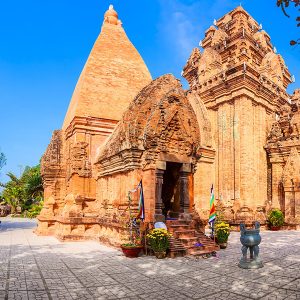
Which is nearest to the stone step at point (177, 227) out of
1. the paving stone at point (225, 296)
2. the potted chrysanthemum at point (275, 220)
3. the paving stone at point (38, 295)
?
the paving stone at point (225, 296)

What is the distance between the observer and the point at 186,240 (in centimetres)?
977

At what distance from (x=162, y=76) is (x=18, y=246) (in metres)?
8.93

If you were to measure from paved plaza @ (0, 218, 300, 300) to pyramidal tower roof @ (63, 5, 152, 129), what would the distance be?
308 inches

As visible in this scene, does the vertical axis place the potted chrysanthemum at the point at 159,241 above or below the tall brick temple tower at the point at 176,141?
below

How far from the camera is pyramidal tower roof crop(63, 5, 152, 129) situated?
15.6 metres

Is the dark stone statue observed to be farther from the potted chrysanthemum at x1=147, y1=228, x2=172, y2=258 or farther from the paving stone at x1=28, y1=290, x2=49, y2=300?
the paving stone at x1=28, y1=290, x2=49, y2=300

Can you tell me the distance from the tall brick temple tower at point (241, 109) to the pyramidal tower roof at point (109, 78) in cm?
601

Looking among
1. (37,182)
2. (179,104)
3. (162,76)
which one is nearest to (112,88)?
(162,76)

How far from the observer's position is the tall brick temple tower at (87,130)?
46.7 ft

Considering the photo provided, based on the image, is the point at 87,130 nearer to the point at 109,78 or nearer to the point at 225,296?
the point at 109,78

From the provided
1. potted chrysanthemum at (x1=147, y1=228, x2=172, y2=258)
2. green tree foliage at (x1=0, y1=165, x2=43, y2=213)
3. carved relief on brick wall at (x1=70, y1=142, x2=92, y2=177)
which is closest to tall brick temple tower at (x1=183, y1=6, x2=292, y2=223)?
carved relief on brick wall at (x1=70, y1=142, x2=92, y2=177)

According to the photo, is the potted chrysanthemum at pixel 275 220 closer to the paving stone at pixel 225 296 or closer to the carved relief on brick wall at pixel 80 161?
the carved relief on brick wall at pixel 80 161

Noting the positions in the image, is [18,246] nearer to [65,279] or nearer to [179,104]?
[65,279]

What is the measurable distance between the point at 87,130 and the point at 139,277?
9457 mm
